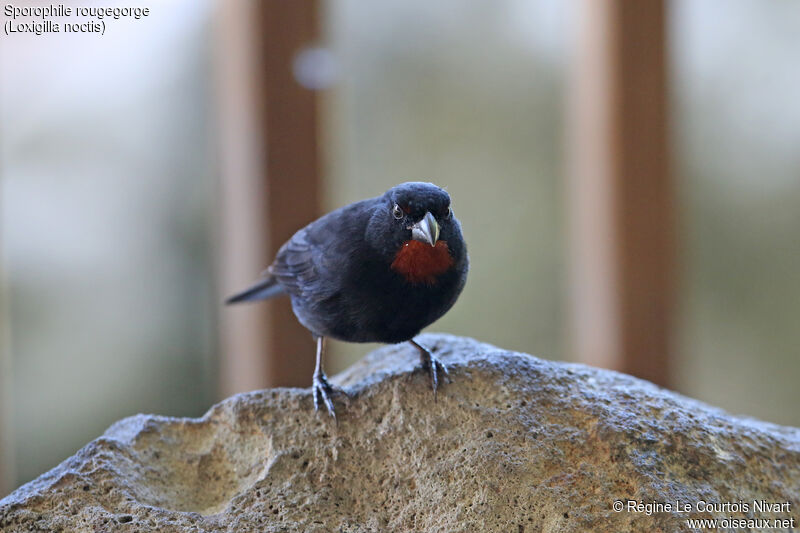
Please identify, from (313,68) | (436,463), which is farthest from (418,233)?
(313,68)

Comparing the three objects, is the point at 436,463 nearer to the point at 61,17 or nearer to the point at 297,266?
the point at 297,266

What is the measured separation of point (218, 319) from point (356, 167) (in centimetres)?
133

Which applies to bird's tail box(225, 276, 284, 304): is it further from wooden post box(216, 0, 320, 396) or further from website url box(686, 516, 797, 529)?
website url box(686, 516, 797, 529)

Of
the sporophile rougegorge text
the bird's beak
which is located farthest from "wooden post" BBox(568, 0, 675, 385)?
the sporophile rougegorge text

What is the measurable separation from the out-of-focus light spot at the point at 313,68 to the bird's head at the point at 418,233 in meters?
1.55

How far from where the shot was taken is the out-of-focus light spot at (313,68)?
421cm

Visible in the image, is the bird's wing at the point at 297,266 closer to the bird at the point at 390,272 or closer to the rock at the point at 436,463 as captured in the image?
the bird at the point at 390,272

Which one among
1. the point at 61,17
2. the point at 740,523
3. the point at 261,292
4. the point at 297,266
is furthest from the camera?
the point at 261,292

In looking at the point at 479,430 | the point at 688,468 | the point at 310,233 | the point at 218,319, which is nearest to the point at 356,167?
the point at 218,319

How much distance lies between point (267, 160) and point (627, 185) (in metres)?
2.09

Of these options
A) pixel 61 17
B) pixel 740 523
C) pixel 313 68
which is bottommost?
pixel 740 523

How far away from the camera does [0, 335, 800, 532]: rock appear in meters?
2.41

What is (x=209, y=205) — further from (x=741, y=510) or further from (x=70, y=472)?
(x=741, y=510)

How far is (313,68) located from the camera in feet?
14.0
